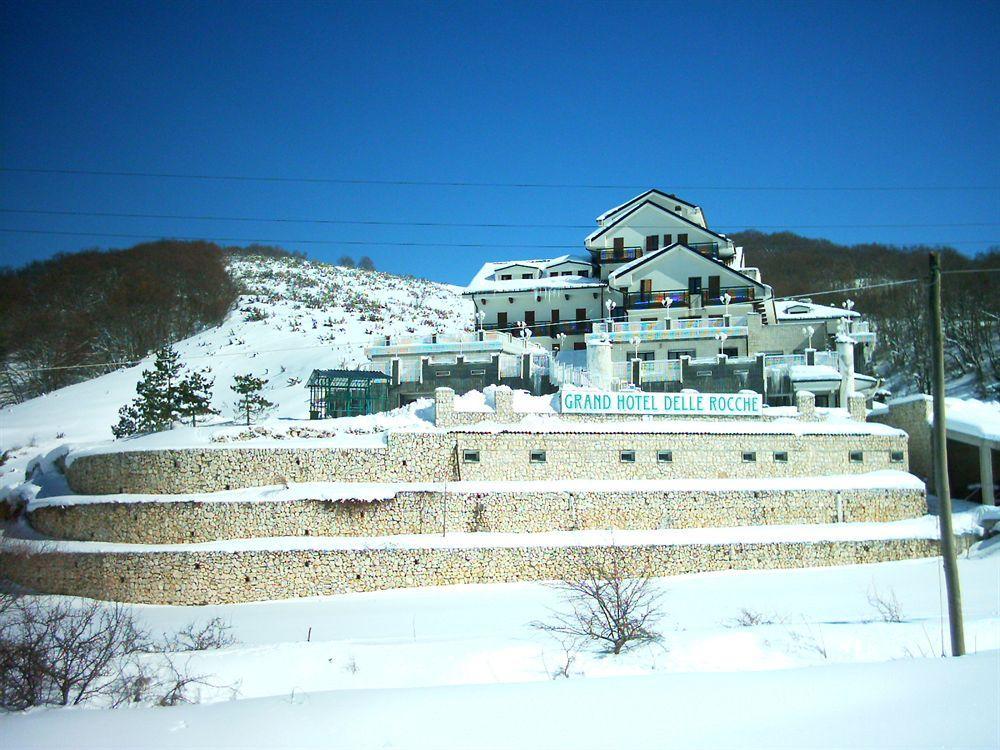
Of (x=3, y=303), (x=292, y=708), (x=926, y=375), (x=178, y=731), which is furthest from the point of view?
(x=3, y=303)

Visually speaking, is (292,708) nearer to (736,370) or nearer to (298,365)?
(736,370)

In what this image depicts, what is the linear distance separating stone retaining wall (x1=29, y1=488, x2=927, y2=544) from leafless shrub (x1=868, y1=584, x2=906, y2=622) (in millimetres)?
5594

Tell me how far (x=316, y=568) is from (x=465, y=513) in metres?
5.30

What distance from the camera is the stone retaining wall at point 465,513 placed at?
25859 millimetres

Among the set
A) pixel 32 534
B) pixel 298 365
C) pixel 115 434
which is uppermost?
pixel 298 365

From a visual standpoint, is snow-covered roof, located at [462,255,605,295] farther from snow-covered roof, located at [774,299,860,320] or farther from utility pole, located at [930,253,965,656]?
utility pole, located at [930,253,965,656]

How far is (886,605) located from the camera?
1902 centimetres

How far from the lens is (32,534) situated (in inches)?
1117

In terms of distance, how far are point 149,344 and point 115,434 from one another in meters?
34.7

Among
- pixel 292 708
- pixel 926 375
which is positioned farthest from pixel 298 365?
pixel 292 708

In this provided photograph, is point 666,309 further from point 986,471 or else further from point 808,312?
point 986,471

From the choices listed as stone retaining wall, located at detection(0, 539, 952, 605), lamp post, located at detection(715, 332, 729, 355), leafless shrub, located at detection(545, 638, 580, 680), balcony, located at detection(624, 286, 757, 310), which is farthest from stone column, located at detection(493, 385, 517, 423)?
balcony, located at detection(624, 286, 757, 310)

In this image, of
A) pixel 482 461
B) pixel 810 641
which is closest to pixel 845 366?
pixel 482 461

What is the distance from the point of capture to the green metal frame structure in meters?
35.5
